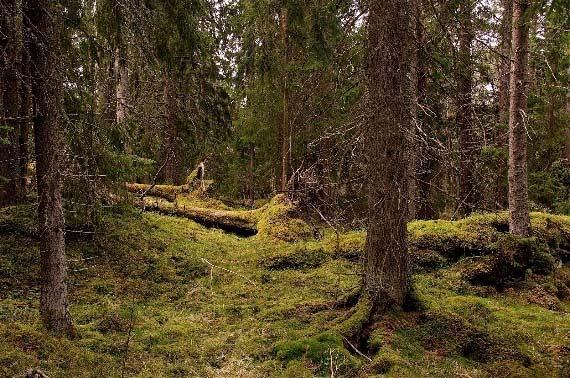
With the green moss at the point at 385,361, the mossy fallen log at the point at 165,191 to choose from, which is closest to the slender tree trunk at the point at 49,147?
the green moss at the point at 385,361

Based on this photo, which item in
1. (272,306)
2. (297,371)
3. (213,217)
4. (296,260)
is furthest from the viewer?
(213,217)

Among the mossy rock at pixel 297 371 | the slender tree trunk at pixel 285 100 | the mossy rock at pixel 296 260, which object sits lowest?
the mossy rock at pixel 297 371

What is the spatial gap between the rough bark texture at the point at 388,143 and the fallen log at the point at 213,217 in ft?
21.5

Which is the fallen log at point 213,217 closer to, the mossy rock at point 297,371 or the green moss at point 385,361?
the mossy rock at point 297,371

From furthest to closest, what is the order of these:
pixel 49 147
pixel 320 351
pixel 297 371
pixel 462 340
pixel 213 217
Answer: pixel 213 217 → pixel 462 340 → pixel 320 351 → pixel 297 371 → pixel 49 147

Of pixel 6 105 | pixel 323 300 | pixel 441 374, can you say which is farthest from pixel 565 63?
pixel 6 105

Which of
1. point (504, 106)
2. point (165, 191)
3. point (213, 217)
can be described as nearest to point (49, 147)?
point (213, 217)

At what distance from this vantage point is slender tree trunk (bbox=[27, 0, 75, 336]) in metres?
5.53

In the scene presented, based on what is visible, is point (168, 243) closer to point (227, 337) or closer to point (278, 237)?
point (278, 237)

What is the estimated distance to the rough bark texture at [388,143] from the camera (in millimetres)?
6418

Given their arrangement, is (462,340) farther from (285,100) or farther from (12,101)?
(285,100)

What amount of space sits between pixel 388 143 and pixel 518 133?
158 inches

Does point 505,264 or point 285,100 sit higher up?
point 285,100

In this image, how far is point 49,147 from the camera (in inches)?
222
